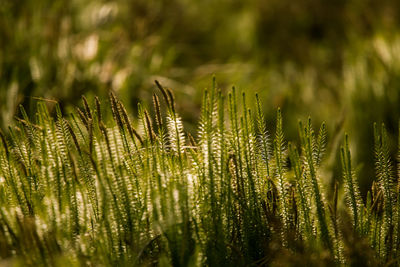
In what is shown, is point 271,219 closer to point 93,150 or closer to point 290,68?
point 93,150

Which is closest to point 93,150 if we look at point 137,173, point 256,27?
point 137,173

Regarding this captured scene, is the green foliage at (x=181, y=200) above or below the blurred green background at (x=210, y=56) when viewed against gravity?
below

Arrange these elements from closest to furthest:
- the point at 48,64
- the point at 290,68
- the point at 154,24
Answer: the point at 48,64 → the point at 154,24 → the point at 290,68

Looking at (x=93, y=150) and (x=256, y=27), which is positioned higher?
(x=256, y=27)

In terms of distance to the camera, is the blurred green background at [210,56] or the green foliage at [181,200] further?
the blurred green background at [210,56]
